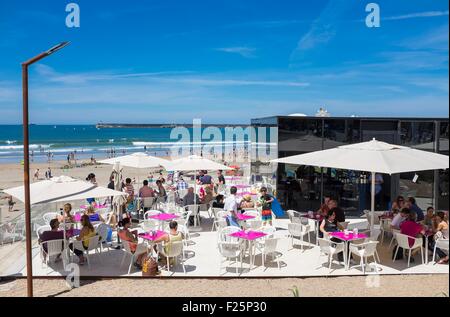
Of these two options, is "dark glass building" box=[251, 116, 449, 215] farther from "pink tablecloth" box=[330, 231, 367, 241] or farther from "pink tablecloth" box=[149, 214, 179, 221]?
"pink tablecloth" box=[330, 231, 367, 241]

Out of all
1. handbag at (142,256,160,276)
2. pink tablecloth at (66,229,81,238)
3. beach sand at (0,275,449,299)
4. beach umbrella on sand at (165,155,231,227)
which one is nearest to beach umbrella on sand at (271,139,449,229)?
beach sand at (0,275,449,299)

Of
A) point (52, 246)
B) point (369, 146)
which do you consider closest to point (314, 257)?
point (369, 146)

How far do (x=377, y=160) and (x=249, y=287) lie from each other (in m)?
3.35

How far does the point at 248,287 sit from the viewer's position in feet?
21.4

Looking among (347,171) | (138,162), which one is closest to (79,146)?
(138,162)

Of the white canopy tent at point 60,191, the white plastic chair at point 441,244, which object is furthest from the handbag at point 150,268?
the white plastic chair at point 441,244

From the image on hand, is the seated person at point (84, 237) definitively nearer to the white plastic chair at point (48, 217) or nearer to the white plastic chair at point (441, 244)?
the white plastic chair at point (48, 217)

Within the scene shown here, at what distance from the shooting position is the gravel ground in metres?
6.25

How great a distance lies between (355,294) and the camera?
20.4 ft

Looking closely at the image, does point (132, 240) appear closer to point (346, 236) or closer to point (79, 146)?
point (346, 236)

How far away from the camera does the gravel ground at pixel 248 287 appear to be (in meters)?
6.25

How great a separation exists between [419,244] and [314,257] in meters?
1.97
